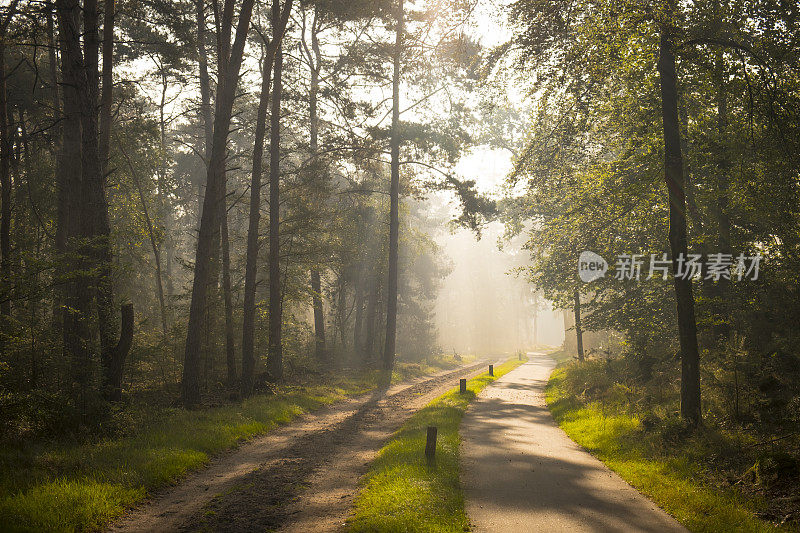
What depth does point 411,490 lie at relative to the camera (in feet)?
26.4

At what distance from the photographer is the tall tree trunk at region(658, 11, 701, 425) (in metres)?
11.3

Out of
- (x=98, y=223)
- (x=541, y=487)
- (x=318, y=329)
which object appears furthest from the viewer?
(x=318, y=329)

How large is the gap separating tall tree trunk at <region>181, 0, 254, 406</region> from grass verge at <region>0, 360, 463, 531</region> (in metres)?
1.26

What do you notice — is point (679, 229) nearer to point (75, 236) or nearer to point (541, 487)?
point (541, 487)

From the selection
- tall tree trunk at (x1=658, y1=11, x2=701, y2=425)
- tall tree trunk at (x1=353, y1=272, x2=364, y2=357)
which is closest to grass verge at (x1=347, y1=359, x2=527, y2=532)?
tall tree trunk at (x1=658, y1=11, x2=701, y2=425)

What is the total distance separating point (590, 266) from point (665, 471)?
12570mm

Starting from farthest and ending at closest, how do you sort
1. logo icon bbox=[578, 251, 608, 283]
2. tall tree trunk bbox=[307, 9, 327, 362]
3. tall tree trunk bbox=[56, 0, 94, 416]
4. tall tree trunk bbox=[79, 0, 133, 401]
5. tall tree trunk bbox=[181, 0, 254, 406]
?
tall tree trunk bbox=[307, 9, 327, 362] → logo icon bbox=[578, 251, 608, 283] → tall tree trunk bbox=[181, 0, 254, 406] → tall tree trunk bbox=[79, 0, 133, 401] → tall tree trunk bbox=[56, 0, 94, 416]

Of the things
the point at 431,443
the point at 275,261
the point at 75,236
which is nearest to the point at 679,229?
the point at 431,443

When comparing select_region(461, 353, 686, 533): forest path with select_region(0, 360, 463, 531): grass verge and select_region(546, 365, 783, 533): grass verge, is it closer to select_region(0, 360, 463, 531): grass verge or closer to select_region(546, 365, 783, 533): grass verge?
select_region(546, 365, 783, 533): grass verge

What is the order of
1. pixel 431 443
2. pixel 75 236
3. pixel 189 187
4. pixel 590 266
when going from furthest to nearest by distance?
pixel 189 187 → pixel 590 266 → pixel 75 236 → pixel 431 443

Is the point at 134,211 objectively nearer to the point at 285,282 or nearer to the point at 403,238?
the point at 285,282

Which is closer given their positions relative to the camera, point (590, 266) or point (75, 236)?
point (75, 236)

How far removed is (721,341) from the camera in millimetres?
13594

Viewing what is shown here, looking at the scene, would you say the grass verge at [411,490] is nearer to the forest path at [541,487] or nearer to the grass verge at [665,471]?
the forest path at [541,487]
